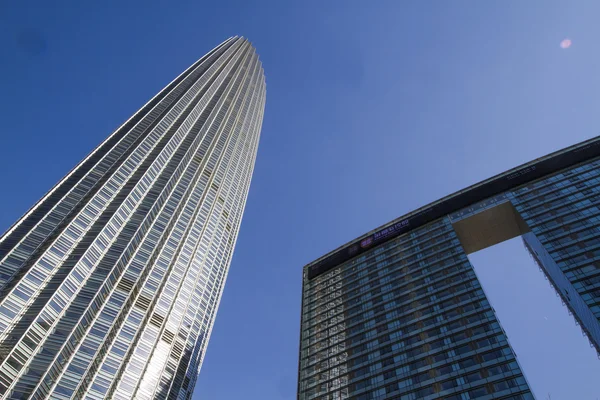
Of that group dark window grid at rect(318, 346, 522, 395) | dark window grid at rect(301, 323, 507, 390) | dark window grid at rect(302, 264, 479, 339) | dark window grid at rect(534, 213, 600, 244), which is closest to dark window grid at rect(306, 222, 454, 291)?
dark window grid at rect(302, 264, 479, 339)

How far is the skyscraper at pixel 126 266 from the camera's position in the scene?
61969 mm

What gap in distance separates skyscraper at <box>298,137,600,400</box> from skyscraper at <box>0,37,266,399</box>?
2233 centimetres

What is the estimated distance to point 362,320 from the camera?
79188 mm

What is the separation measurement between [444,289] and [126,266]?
5385cm

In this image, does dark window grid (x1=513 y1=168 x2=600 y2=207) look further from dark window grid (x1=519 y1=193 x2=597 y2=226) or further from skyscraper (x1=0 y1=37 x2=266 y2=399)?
skyscraper (x1=0 y1=37 x2=266 y2=399)

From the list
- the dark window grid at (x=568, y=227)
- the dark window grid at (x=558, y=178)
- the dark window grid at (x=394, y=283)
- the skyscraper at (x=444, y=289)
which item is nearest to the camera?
the skyscraper at (x=444, y=289)

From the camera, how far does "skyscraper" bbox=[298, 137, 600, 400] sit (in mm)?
62250

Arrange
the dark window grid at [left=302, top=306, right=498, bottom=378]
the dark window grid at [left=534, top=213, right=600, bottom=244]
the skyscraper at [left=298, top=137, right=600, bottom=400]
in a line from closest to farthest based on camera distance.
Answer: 1. the skyscraper at [left=298, top=137, right=600, bottom=400]
2. the dark window grid at [left=302, top=306, right=498, bottom=378]
3. the dark window grid at [left=534, top=213, right=600, bottom=244]

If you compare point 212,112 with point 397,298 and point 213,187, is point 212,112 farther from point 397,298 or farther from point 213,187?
point 397,298

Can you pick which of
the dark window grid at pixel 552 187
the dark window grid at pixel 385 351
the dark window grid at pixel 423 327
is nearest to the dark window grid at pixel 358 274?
the dark window grid at pixel 552 187

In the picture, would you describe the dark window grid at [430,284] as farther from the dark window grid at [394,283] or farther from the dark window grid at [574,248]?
the dark window grid at [574,248]

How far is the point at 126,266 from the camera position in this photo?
82625 millimetres

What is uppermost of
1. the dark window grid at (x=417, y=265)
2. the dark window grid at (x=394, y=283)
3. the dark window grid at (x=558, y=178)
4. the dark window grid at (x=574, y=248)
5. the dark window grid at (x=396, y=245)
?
the dark window grid at (x=558, y=178)

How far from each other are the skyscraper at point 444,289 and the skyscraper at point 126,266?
22.3m
